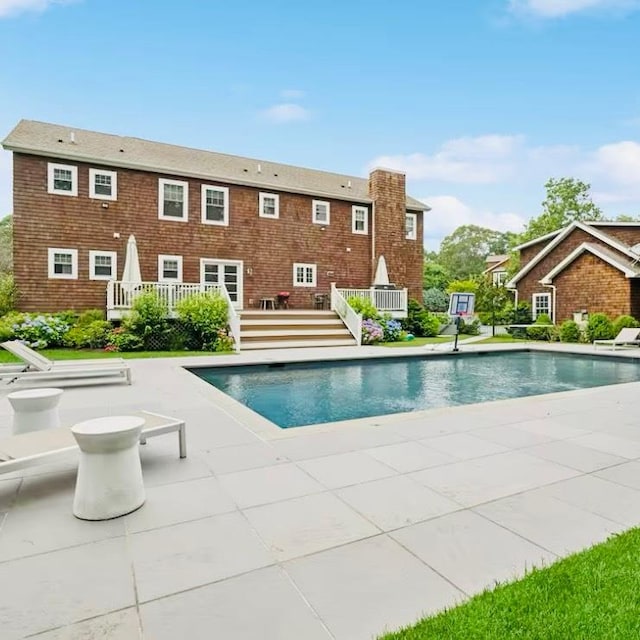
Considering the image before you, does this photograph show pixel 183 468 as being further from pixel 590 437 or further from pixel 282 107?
pixel 282 107

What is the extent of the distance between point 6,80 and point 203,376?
1243 centimetres

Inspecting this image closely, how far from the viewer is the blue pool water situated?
730 cm

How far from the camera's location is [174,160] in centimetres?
1780

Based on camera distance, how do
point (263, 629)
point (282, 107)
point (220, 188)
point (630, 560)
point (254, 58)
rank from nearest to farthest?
point (263, 629) < point (630, 560) < point (254, 58) < point (220, 188) < point (282, 107)

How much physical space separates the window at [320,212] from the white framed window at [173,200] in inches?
216

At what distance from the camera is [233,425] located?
16.8 ft

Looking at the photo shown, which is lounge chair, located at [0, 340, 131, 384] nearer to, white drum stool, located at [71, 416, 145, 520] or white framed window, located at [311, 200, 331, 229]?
white drum stool, located at [71, 416, 145, 520]

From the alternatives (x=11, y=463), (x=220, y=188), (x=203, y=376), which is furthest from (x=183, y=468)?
(x=220, y=188)

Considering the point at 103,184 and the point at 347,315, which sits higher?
the point at 103,184

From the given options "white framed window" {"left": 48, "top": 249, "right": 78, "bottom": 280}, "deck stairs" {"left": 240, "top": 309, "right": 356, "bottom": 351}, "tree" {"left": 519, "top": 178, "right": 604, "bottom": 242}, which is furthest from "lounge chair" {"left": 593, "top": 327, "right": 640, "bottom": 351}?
"tree" {"left": 519, "top": 178, "right": 604, "bottom": 242}

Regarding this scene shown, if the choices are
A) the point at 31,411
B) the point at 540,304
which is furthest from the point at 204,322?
the point at 540,304

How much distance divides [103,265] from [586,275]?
20.2 metres

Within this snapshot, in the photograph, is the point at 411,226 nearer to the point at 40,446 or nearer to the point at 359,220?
the point at 359,220

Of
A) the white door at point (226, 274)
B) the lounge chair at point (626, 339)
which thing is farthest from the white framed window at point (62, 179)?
the lounge chair at point (626, 339)
